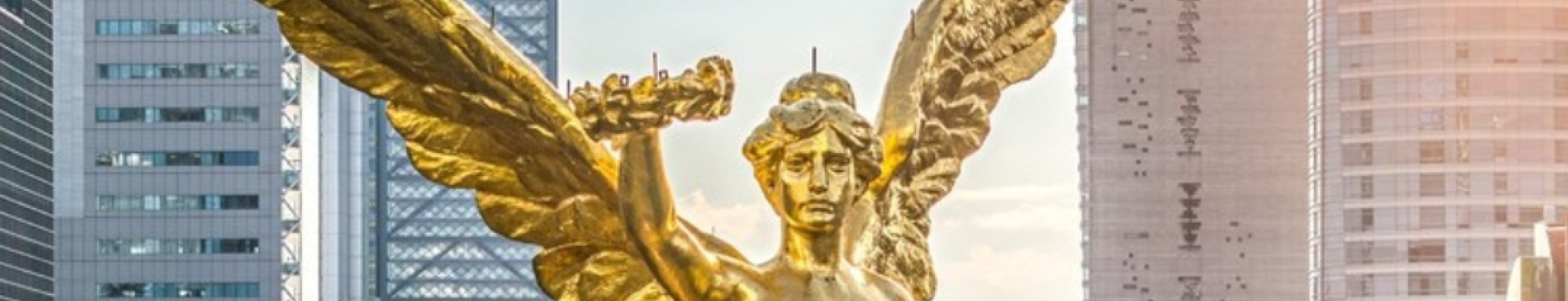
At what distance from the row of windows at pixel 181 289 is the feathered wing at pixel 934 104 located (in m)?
68.4

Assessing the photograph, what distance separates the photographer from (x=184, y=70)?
80.1 meters

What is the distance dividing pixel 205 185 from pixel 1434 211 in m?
20.4

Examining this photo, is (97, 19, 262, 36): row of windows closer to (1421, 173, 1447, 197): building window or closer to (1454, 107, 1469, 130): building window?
(1421, 173, 1447, 197): building window

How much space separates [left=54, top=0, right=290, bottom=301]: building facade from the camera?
80.2 meters

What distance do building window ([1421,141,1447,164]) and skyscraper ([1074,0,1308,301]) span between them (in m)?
5.55

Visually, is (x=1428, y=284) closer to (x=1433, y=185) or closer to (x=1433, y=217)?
(x=1433, y=217)

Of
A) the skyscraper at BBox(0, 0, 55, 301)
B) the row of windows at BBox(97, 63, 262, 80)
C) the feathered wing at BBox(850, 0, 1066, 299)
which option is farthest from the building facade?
the feathered wing at BBox(850, 0, 1066, 299)

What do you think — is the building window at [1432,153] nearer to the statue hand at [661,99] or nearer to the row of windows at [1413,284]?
the row of windows at [1413,284]

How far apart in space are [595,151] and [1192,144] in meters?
66.6

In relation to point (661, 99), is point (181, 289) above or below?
below

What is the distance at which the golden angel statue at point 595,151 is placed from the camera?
11.7 metres

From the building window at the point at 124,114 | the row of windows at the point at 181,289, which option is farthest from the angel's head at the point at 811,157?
the building window at the point at 124,114

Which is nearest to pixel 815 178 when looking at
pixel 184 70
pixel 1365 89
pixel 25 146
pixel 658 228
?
pixel 658 228

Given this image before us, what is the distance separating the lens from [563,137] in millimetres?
11859
